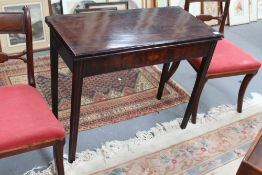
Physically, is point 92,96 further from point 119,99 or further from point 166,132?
point 166,132

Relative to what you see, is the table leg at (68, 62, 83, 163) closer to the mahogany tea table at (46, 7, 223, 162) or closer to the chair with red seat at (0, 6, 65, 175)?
the mahogany tea table at (46, 7, 223, 162)

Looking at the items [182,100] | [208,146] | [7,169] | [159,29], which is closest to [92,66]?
[159,29]

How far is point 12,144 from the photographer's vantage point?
1.21m

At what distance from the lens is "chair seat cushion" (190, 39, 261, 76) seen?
1.87 m

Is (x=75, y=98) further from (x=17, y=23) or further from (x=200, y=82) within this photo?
(x=200, y=82)

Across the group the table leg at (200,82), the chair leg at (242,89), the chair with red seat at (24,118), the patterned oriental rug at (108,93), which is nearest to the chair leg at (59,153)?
the chair with red seat at (24,118)

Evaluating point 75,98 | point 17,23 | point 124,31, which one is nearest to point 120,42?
point 124,31

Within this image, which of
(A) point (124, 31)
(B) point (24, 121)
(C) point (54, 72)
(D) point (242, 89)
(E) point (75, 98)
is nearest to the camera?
(B) point (24, 121)

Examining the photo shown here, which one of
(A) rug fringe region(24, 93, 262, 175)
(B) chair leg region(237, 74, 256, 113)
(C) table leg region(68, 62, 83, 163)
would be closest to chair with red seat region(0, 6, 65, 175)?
(C) table leg region(68, 62, 83, 163)

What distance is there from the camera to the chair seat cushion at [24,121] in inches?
48.2

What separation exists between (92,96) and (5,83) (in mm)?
647

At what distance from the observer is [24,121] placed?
129cm

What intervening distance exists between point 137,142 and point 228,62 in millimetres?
748

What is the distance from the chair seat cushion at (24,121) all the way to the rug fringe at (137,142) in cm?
41
